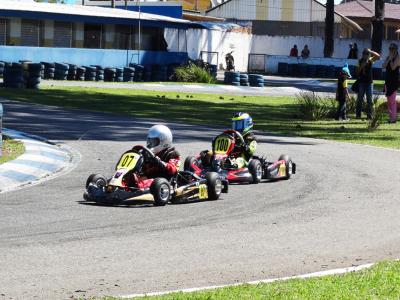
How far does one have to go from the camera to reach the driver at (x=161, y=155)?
11.6 metres

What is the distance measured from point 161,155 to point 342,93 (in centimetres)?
1294

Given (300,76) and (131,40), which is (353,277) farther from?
(300,76)

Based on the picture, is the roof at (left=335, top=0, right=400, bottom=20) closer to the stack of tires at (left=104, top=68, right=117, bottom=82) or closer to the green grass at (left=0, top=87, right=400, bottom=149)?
the stack of tires at (left=104, top=68, right=117, bottom=82)

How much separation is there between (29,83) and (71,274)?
24.3 meters

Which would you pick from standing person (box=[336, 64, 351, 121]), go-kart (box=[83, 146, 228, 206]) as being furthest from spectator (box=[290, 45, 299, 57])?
go-kart (box=[83, 146, 228, 206])

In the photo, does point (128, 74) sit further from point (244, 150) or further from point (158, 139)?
point (158, 139)

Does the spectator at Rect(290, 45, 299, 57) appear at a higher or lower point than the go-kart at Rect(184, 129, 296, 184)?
higher

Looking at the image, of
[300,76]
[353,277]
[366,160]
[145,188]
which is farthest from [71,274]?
[300,76]

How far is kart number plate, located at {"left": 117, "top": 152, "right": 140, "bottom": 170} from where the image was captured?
36.9 ft

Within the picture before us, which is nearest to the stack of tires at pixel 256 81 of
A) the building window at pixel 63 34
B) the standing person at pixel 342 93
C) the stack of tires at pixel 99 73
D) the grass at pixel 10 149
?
the stack of tires at pixel 99 73

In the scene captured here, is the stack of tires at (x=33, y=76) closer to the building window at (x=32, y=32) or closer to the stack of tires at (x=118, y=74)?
the stack of tires at (x=118, y=74)

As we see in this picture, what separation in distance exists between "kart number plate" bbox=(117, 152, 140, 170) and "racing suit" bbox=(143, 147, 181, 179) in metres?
Result: 0.25

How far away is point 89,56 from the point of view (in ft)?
140

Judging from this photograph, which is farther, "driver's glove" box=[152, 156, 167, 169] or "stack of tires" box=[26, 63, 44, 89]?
"stack of tires" box=[26, 63, 44, 89]
